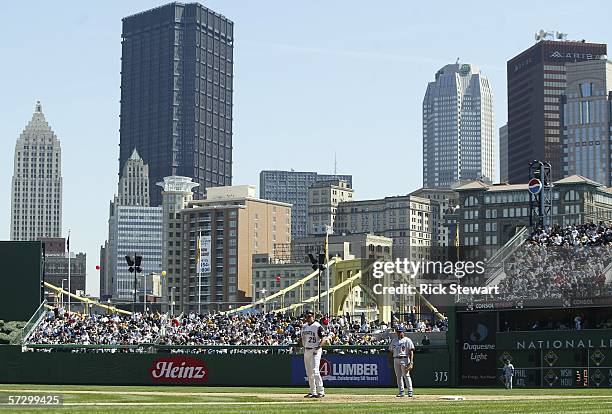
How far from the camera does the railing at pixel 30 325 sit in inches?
2109

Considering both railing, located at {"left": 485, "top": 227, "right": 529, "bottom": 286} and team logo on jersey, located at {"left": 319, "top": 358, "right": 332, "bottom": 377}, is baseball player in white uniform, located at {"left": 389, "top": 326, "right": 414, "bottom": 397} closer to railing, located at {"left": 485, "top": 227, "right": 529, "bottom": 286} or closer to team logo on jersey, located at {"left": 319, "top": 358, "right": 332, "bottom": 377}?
railing, located at {"left": 485, "top": 227, "right": 529, "bottom": 286}

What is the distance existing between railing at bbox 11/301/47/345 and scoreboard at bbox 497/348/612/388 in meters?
22.2

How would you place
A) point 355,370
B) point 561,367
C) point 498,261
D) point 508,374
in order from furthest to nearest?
point 355,370
point 498,261
point 561,367
point 508,374

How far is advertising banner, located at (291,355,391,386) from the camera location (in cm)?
4831

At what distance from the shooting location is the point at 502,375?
148 ft

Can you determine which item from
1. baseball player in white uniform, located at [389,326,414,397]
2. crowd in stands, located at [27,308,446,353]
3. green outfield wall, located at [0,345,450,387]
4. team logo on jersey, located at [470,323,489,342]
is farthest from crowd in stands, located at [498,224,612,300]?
baseball player in white uniform, located at [389,326,414,397]

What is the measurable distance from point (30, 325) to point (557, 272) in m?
25.4

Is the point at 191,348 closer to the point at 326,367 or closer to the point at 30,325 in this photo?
the point at 326,367

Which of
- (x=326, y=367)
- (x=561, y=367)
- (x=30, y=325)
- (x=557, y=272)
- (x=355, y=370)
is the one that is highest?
(x=557, y=272)

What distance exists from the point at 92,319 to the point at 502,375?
81.6 ft

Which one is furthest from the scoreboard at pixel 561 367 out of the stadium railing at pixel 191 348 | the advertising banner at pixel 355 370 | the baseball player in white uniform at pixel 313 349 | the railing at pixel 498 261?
the baseball player in white uniform at pixel 313 349

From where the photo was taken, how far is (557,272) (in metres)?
44.3

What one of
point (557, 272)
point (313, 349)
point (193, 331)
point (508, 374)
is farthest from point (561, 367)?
point (193, 331)

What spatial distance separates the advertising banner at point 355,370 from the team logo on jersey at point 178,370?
4655 millimetres
